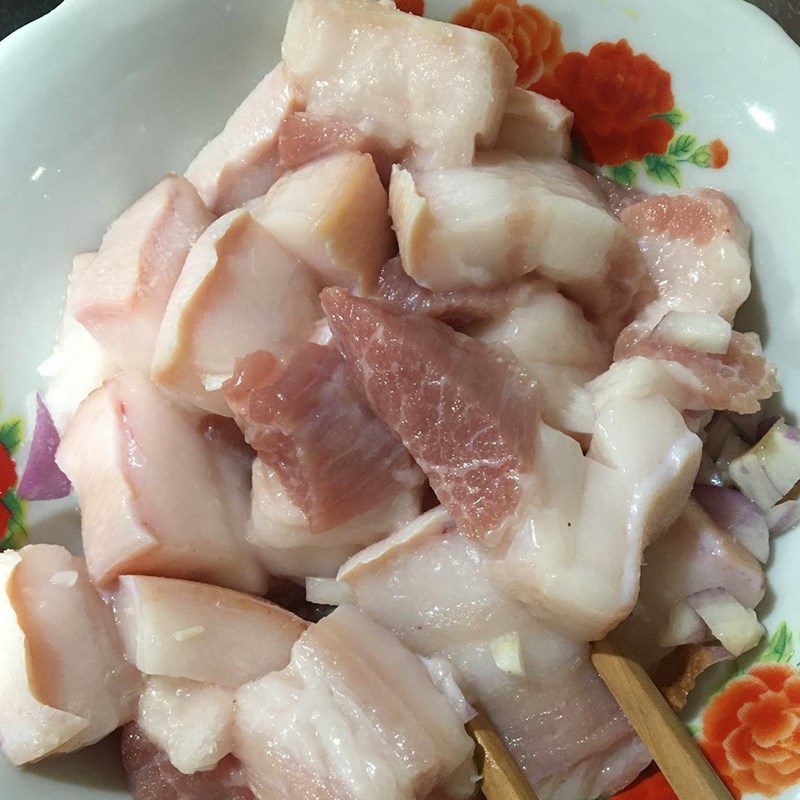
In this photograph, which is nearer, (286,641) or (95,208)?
(286,641)

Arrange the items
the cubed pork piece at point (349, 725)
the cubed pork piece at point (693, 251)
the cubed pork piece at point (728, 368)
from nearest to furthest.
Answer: the cubed pork piece at point (349, 725), the cubed pork piece at point (728, 368), the cubed pork piece at point (693, 251)

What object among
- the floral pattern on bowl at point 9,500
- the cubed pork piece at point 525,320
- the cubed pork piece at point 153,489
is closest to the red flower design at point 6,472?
the floral pattern on bowl at point 9,500

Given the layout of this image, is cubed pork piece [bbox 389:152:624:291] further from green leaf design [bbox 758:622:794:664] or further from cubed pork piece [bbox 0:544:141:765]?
cubed pork piece [bbox 0:544:141:765]

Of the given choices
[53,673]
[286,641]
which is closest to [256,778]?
[286,641]

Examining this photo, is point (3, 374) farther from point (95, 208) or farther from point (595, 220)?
point (595, 220)

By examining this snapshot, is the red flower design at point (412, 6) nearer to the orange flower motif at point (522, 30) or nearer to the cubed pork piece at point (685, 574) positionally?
the orange flower motif at point (522, 30)

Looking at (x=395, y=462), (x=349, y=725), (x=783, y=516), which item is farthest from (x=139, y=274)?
(x=783, y=516)
